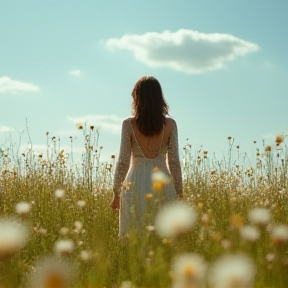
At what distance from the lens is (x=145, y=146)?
515 cm

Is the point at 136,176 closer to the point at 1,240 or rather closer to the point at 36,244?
the point at 36,244

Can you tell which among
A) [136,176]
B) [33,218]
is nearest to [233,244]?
[136,176]

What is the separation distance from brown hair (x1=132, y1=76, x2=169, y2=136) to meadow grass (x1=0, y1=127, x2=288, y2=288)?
733 millimetres

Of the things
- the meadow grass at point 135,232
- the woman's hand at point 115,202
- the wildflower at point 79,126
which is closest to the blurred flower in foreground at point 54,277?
the meadow grass at point 135,232

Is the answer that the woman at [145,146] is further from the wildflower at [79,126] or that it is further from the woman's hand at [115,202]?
Answer: the wildflower at [79,126]

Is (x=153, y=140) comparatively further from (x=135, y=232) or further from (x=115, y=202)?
(x=135, y=232)

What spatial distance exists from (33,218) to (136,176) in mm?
1342

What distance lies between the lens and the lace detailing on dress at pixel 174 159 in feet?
16.9

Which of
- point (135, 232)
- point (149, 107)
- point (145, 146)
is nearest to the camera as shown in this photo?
point (135, 232)

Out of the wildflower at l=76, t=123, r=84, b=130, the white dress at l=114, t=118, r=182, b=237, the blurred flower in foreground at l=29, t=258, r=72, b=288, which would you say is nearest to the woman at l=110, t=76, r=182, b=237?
the white dress at l=114, t=118, r=182, b=237

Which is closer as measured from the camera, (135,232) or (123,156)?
(135,232)

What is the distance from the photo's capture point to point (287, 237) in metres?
2.29

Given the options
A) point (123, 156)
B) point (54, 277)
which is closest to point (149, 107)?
point (123, 156)

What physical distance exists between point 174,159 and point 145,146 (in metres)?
0.28
